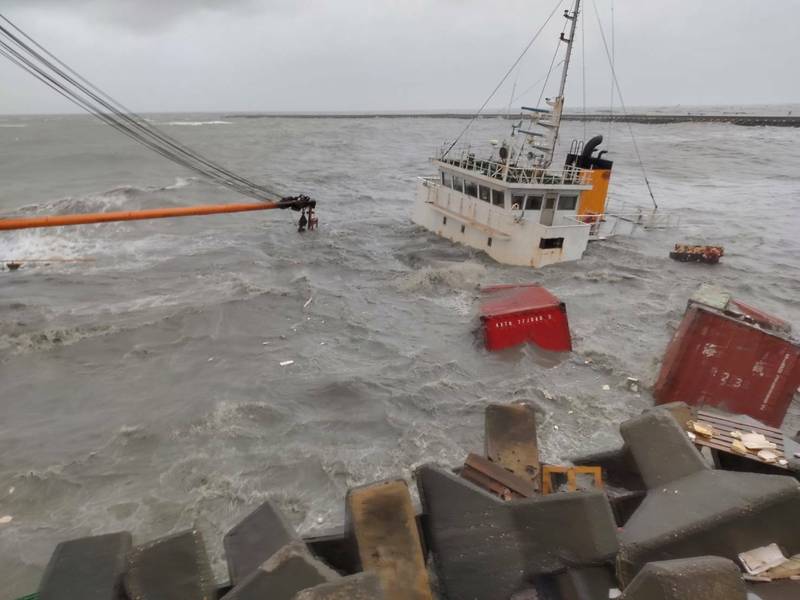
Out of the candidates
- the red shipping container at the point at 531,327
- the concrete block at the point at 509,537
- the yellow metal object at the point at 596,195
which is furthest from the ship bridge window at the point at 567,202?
the concrete block at the point at 509,537

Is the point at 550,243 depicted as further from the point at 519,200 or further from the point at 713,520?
the point at 713,520

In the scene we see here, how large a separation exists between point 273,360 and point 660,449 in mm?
9097

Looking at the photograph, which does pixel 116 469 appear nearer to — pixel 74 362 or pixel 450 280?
pixel 74 362

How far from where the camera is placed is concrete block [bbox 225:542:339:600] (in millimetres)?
3963

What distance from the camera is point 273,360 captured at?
497 inches

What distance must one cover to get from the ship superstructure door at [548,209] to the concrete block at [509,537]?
55.5 ft

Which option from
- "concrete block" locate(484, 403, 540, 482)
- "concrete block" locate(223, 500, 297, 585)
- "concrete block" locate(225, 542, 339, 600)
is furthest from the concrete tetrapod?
"concrete block" locate(223, 500, 297, 585)

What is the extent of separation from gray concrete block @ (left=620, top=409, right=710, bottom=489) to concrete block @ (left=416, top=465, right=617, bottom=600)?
1.33 m

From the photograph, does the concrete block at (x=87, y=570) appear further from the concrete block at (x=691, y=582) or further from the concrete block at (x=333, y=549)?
the concrete block at (x=691, y=582)

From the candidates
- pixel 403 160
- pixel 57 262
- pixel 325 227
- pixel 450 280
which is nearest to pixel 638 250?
pixel 450 280

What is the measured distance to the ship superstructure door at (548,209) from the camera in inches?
802

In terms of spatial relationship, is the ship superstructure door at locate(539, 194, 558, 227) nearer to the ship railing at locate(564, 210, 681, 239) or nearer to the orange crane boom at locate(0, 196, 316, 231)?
the ship railing at locate(564, 210, 681, 239)

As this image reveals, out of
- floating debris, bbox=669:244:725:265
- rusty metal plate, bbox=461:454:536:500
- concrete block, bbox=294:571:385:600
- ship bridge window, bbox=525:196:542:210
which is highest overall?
ship bridge window, bbox=525:196:542:210

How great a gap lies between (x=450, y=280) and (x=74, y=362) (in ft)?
38.6
